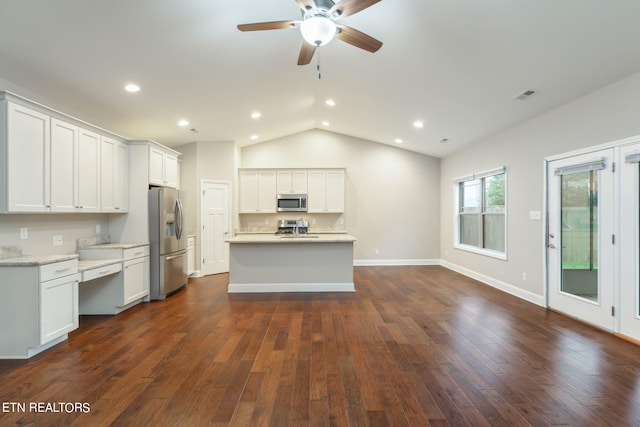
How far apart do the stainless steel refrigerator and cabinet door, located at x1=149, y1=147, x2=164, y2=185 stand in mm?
162

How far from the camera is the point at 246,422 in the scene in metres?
1.90

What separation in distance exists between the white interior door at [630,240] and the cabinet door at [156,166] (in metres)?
6.09

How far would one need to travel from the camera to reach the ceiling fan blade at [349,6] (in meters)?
2.19

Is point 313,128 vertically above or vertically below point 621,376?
above

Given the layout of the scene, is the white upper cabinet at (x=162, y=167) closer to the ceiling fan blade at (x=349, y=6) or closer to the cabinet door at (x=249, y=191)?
the cabinet door at (x=249, y=191)

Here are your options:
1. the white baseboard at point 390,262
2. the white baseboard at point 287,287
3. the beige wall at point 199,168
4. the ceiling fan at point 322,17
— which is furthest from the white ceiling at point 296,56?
the white baseboard at point 390,262

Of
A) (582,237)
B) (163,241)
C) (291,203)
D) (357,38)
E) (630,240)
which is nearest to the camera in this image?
(357,38)

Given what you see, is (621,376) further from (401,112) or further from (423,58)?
(401,112)

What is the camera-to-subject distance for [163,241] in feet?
15.7

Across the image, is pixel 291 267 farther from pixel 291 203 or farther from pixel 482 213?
pixel 482 213

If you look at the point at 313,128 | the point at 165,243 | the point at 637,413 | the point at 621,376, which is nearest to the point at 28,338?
the point at 165,243

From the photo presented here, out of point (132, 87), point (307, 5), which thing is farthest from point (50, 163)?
point (307, 5)

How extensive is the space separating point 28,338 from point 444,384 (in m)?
3.70

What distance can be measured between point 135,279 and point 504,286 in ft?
19.3
